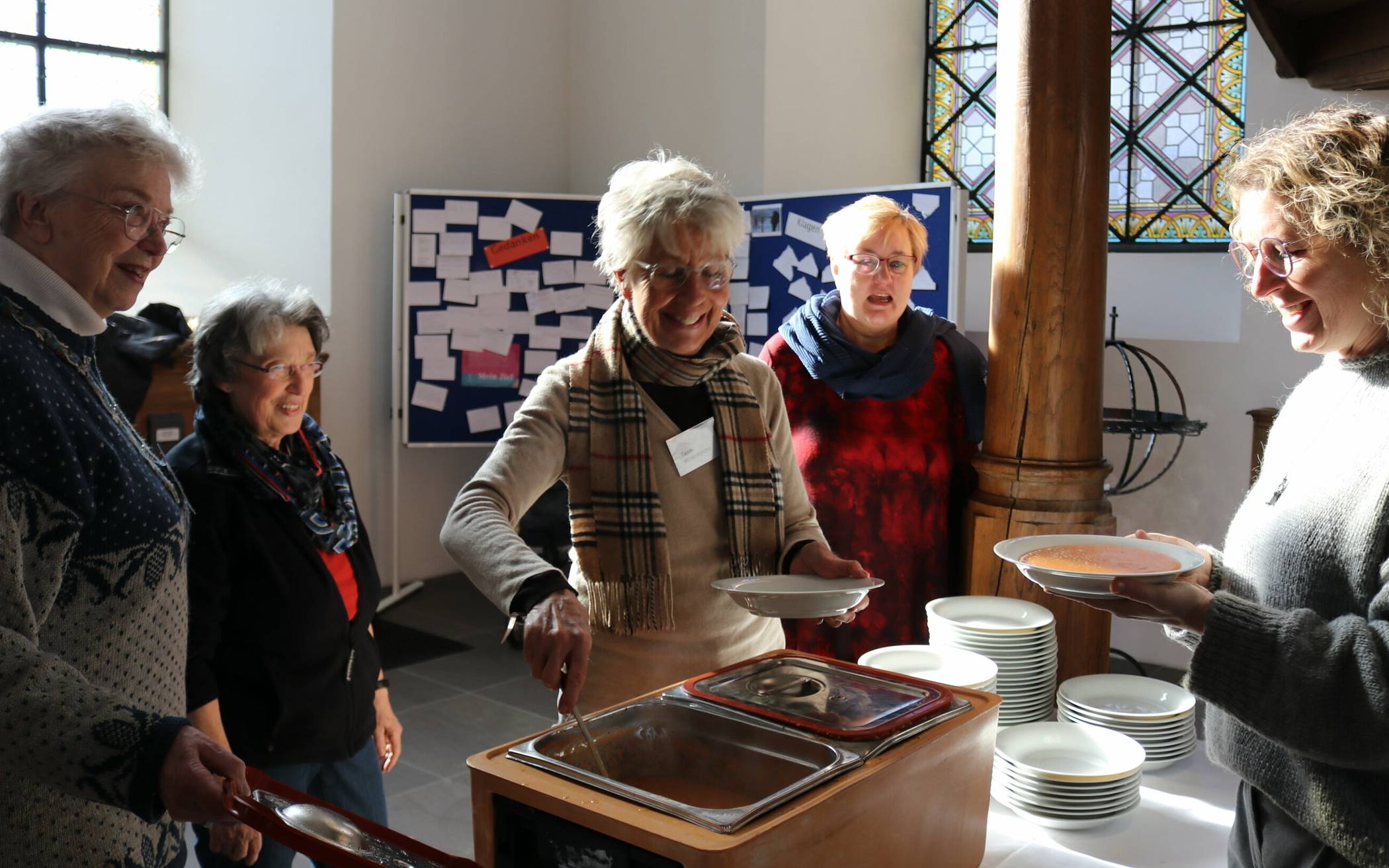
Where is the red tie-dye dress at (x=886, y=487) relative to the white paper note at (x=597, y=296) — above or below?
below

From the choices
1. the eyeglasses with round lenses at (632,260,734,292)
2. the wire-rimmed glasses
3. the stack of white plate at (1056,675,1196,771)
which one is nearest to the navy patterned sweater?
the wire-rimmed glasses

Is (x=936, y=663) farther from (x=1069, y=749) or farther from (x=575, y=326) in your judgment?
(x=575, y=326)

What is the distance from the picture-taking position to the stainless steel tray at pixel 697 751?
119 cm

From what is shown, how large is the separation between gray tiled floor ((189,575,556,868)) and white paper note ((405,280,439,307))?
1359 mm

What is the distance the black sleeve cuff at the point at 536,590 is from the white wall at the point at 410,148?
13.5 feet

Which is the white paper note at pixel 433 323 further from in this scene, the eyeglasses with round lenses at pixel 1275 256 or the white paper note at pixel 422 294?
the eyeglasses with round lenses at pixel 1275 256

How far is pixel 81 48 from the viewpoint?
5102 mm

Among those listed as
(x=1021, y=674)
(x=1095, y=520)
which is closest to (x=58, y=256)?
(x=1021, y=674)

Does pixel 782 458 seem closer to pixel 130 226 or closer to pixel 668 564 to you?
pixel 668 564

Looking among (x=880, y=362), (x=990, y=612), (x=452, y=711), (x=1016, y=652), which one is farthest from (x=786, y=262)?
(x=1016, y=652)

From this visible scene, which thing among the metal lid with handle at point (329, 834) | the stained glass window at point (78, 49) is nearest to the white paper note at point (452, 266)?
the stained glass window at point (78, 49)

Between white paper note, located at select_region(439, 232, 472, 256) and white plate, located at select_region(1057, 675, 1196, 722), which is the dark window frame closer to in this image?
white paper note, located at select_region(439, 232, 472, 256)

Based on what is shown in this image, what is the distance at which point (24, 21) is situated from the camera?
16.2 ft

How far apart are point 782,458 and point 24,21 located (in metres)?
4.61
